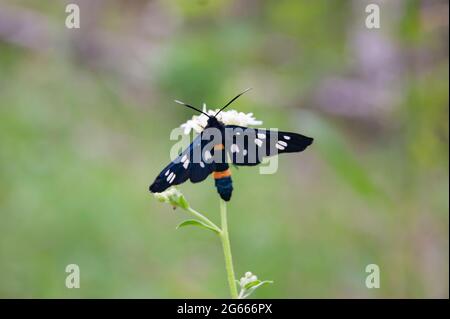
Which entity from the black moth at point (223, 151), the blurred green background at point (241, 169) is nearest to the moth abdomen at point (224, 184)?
the black moth at point (223, 151)

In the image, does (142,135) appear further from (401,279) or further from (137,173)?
(401,279)

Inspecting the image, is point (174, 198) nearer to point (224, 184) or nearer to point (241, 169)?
point (224, 184)

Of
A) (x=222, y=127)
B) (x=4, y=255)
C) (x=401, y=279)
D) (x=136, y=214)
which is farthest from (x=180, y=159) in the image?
(x=136, y=214)

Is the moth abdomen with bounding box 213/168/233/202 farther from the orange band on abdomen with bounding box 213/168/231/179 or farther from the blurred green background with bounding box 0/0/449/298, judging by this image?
the blurred green background with bounding box 0/0/449/298

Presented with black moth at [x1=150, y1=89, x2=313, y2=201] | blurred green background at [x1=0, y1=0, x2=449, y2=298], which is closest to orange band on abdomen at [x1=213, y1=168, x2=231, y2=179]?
black moth at [x1=150, y1=89, x2=313, y2=201]

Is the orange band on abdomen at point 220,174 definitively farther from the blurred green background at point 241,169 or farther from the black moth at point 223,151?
the blurred green background at point 241,169
